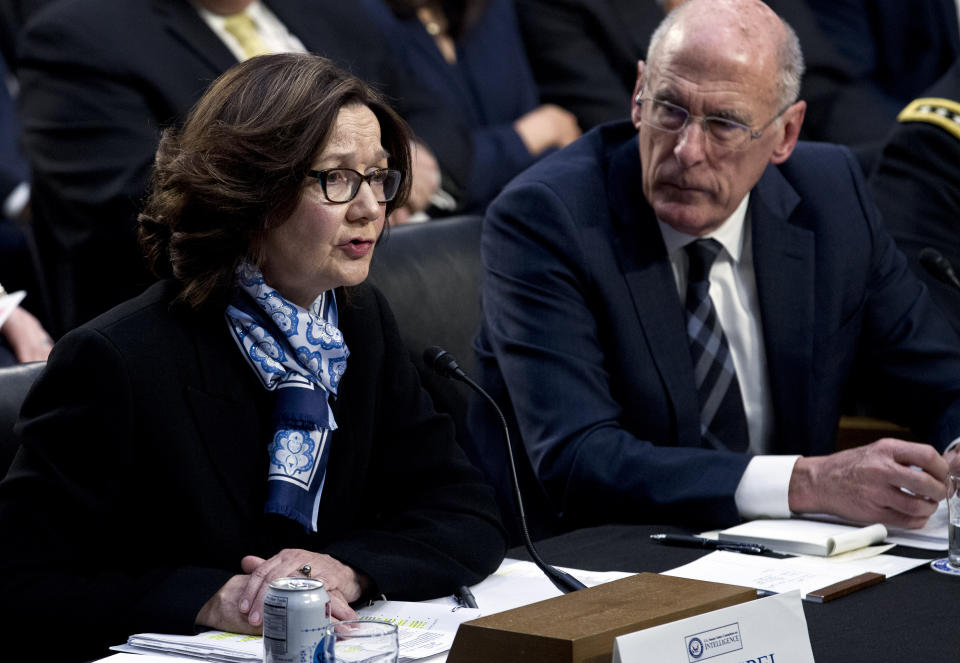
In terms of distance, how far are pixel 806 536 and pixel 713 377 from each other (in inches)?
20.5

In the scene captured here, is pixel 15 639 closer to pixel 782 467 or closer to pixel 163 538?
pixel 163 538

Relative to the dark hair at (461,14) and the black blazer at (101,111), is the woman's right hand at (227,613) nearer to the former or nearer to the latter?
the black blazer at (101,111)

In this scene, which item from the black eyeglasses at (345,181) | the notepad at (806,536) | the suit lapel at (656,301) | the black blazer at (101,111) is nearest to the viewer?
the black eyeglasses at (345,181)

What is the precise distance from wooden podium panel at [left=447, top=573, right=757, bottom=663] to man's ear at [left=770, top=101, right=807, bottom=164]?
4.18 ft

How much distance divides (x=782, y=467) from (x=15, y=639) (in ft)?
3.83

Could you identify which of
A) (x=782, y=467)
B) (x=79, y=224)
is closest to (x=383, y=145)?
(x=782, y=467)

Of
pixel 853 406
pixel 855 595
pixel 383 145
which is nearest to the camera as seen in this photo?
pixel 855 595

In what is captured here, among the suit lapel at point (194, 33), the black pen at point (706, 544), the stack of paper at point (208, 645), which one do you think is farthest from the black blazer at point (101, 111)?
the stack of paper at point (208, 645)

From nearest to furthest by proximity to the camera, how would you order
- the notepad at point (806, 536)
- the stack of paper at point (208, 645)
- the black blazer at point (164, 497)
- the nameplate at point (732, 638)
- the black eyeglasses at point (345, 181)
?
the nameplate at point (732, 638), the stack of paper at point (208, 645), the black blazer at point (164, 497), the black eyeglasses at point (345, 181), the notepad at point (806, 536)

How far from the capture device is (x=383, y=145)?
6.56 ft

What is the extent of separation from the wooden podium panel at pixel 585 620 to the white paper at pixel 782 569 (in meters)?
0.30

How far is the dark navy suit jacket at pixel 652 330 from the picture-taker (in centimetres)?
228

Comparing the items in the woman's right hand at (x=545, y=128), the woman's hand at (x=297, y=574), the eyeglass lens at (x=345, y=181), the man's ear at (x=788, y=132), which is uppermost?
the eyeglass lens at (x=345, y=181)

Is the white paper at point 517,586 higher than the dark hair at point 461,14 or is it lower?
lower
